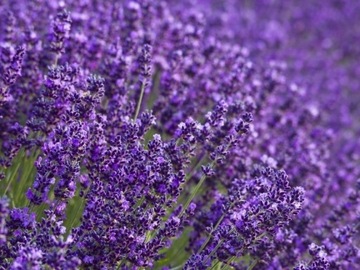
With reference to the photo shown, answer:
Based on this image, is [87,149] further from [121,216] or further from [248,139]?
[248,139]

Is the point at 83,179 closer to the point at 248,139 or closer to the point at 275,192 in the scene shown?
the point at 275,192

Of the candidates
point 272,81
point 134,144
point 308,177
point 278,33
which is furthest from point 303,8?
point 134,144

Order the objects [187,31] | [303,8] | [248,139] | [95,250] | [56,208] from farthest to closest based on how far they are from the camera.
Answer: [303,8] → [187,31] → [248,139] → [56,208] → [95,250]

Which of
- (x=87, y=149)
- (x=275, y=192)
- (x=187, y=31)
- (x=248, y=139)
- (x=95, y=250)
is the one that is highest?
(x=187, y=31)

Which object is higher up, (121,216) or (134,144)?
(134,144)

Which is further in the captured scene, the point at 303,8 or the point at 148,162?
the point at 303,8

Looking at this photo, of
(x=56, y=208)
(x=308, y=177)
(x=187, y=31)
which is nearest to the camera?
(x=56, y=208)

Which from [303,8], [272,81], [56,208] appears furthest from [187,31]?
[303,8]
